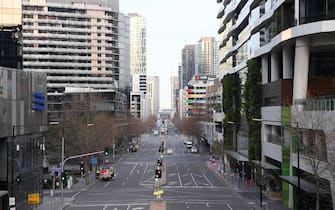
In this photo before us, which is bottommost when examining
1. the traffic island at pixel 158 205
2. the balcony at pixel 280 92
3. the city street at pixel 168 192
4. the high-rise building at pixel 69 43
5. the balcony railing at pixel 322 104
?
the city street at pixel 168 192

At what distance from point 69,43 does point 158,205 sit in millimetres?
108140

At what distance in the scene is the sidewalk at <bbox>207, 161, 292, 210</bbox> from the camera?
154 feet

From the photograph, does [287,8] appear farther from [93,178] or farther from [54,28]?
[54,28]

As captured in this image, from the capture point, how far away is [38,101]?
46125mm

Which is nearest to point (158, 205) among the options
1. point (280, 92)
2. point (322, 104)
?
point (280, 92)

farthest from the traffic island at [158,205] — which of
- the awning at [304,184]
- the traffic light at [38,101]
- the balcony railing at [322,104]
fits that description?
the balcony railing at [322,104]

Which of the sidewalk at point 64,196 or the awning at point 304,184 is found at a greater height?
the awning at point 304,184

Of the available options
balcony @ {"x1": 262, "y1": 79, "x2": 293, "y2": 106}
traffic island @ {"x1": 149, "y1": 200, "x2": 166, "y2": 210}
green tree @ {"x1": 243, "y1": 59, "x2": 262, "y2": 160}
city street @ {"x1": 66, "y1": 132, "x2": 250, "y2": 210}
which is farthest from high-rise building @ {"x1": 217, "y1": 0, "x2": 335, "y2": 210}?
traffic island @ {"x1": 149, "y1": 200, "x2": 166, "y2": 210}

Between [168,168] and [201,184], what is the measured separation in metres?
21.6

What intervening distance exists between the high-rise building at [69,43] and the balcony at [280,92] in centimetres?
9335

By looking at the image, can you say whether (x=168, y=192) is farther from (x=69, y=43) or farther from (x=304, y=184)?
(x=69, y=43)

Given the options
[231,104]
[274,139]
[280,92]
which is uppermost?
[280,92]

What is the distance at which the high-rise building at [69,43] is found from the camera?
14575 centimetres

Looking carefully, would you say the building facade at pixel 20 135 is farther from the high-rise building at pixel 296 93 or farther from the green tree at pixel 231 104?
the green tree at pixel 231 104
